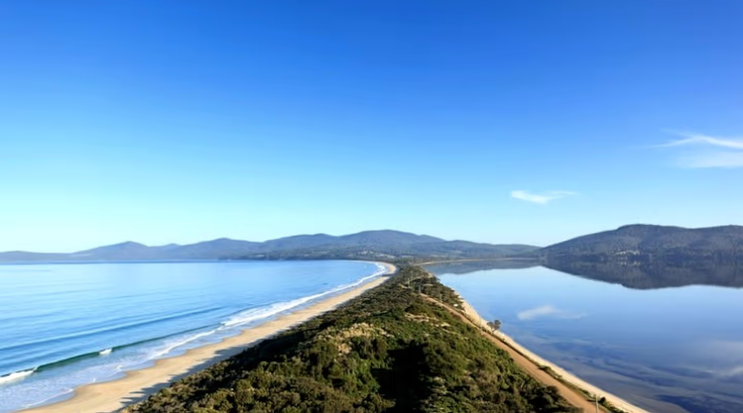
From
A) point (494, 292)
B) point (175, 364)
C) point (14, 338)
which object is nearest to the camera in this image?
point (175, 364)

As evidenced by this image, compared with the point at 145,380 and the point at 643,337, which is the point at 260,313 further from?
the point at 643,337

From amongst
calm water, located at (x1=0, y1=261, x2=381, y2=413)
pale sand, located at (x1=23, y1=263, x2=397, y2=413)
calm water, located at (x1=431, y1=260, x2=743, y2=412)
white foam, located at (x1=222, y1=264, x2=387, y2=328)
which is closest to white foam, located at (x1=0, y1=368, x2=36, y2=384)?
calm water, located at (x1=0, y1=261, x2=381, y2=413)

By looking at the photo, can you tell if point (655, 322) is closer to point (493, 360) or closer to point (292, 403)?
point (493, 360)

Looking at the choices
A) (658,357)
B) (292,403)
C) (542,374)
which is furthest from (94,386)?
(658,357)

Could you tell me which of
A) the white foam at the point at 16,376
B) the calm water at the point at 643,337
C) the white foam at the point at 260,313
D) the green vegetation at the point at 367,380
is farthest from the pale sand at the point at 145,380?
the calm water at the point at 643,337

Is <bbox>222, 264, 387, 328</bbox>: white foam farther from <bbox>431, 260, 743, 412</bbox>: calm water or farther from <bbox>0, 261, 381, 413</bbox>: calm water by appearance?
<bbox>431, 260, 743, 412</bbox>: calm water

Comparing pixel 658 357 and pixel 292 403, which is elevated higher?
pixel 292 403

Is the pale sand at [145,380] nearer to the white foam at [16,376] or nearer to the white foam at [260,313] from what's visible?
the white foam at [16,376]

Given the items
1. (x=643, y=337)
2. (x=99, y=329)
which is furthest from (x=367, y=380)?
(x=99, y=329)
